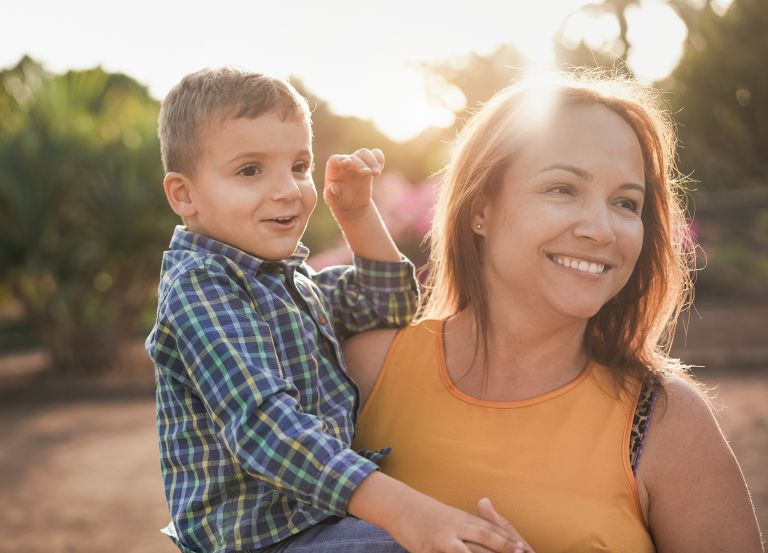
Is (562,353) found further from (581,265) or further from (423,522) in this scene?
(423,522)

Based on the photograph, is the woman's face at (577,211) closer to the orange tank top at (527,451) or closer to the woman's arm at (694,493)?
the orange tank top at (527,451)

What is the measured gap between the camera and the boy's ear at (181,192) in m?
1.97

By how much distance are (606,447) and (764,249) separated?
1472 cm

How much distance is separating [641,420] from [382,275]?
793mm

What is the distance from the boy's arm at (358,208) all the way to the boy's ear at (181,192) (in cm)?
42

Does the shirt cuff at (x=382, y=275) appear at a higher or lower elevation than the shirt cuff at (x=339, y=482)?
higher

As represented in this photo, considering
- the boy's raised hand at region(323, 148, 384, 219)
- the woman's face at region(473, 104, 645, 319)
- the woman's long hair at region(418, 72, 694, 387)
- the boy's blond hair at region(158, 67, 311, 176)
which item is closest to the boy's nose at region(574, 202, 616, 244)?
the woman's face at region(473, 104, 645, 319)

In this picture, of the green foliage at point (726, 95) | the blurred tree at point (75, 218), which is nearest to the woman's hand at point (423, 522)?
the blurred tree at point (75, 218)

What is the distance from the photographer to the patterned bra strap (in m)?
1.86

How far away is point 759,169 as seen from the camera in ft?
53.7

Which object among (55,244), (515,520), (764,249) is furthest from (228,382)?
(764,249)

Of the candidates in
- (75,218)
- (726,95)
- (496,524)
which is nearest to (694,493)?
(496,524)

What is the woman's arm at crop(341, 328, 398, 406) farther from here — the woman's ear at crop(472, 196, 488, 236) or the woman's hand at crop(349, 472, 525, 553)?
the woman's hand at crop(349, 472, 525, 553)

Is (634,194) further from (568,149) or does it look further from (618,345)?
(618,345)
